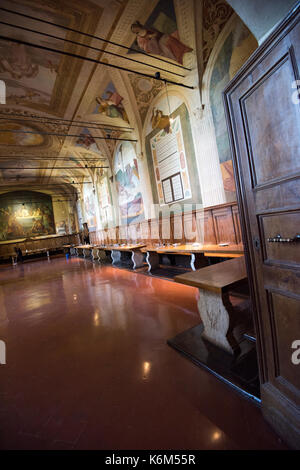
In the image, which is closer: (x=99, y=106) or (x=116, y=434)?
(x=116, y=434)

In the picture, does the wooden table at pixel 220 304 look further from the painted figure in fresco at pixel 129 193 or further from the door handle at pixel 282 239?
the painted figure in fresco at pixel 129 193

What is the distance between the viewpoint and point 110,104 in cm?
831

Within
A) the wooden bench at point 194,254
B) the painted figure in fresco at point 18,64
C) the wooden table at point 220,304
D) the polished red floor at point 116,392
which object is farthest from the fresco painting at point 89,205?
the wooden table at point 220,304

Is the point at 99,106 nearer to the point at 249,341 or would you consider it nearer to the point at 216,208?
the point at 216,208

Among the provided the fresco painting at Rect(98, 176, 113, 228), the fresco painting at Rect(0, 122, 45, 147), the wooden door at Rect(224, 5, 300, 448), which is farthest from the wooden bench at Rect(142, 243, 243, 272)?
the fresco painting at Rect(0, 122, 45, 147)

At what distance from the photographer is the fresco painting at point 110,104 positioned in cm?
783

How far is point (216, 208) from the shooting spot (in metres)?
5.64

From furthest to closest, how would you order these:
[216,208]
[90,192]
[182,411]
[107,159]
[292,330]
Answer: [90,192] → [107,159] → [216,208] → [182,411] → [292,330]

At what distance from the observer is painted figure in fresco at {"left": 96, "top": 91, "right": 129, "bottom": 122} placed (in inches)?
315

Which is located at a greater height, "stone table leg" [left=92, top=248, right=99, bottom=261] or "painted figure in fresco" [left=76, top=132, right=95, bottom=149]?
"painted figure in fresco" [left=76, top=132, right=95, bottom=149]

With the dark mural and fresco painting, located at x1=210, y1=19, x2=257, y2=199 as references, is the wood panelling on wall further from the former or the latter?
the dark mural

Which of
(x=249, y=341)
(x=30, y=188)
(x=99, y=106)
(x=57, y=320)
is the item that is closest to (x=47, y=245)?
(x=30, y=188)

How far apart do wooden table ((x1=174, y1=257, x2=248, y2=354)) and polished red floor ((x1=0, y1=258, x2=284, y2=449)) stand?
472 mm

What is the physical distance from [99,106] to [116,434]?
390 inches
